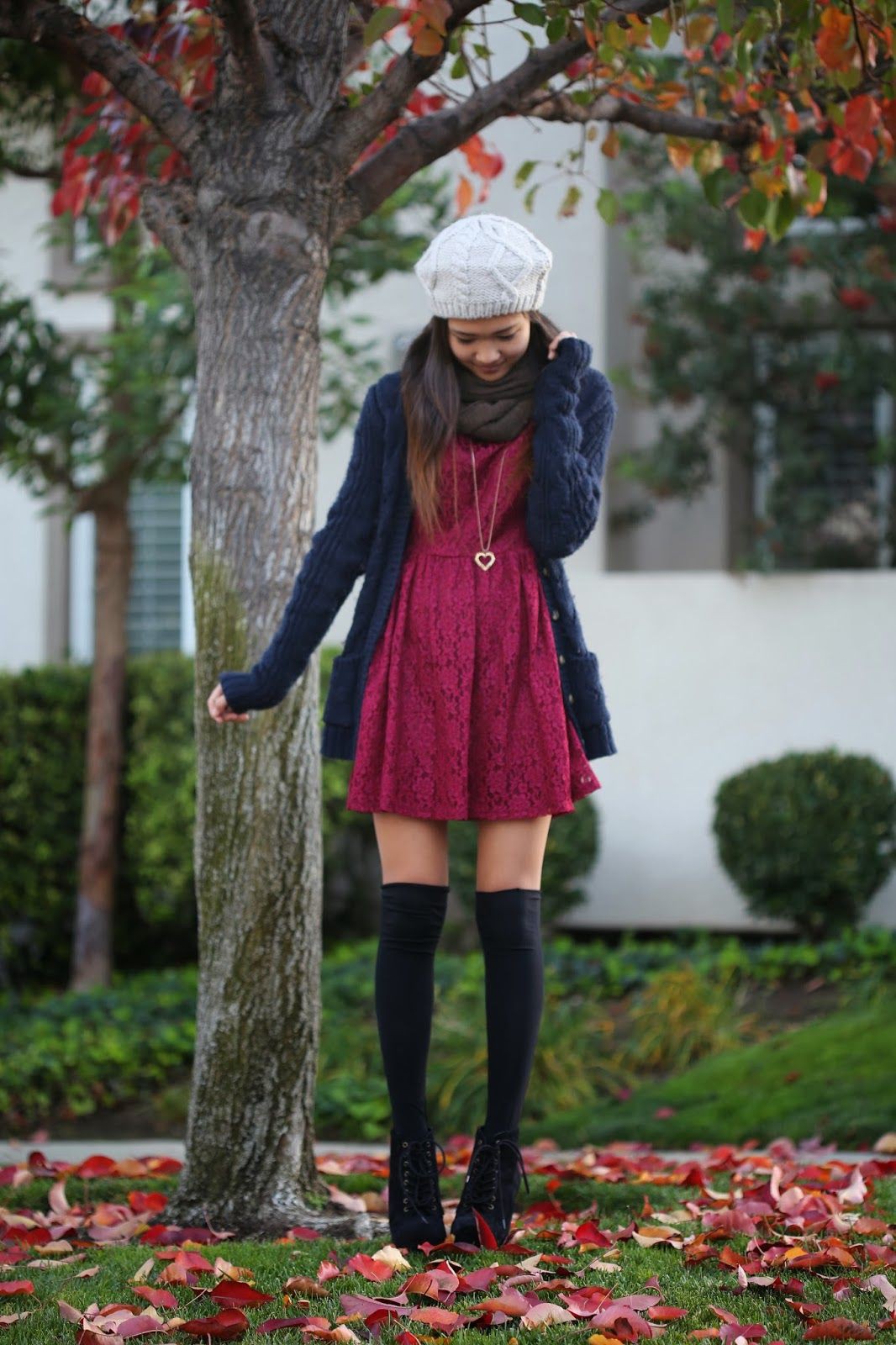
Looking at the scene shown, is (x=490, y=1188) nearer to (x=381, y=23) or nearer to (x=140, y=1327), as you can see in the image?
(x=140, y=1327)

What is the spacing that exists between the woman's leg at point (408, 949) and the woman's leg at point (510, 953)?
86mm

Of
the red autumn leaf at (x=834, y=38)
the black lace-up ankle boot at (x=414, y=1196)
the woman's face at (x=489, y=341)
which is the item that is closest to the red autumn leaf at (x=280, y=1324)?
the black lace-up ankle boot at (x=414, y=1196)

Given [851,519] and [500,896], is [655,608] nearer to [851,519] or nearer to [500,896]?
[851,519]

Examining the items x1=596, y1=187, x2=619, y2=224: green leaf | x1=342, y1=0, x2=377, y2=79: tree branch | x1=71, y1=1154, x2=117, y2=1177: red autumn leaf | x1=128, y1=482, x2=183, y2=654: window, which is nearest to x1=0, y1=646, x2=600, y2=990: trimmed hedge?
x1=128, y1=482, x2=183, y2=654: window

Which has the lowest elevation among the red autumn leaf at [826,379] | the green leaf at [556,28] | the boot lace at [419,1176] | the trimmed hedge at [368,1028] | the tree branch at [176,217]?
the trimmed hedge at [368,1028]

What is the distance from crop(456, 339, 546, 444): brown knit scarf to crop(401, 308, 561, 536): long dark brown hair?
0.03 metres

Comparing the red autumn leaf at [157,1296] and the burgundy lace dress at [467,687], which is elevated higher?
the burgundy lace dress at [467,687]

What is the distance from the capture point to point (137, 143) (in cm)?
426

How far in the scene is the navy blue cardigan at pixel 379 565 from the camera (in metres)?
2.94

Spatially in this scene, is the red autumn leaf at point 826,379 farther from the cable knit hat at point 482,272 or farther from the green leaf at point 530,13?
the cable knit hat at point 482,272

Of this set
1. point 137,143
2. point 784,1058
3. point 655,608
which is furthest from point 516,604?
point 655,608

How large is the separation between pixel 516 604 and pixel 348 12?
5.25 ft

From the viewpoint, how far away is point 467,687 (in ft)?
9.43

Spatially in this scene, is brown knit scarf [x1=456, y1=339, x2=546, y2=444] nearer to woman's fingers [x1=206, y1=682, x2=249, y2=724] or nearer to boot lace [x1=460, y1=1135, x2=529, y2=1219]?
woman's fingers [x1=206, y1=682, x2=249, y2=724]
